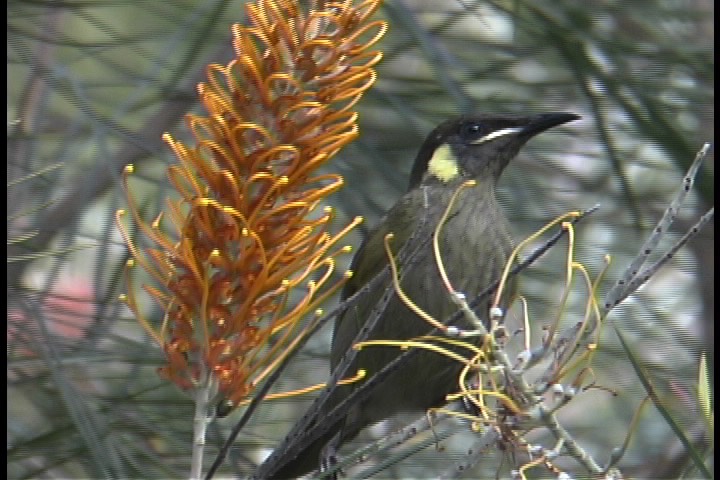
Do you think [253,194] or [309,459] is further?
[309,459]

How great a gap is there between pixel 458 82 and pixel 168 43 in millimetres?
648

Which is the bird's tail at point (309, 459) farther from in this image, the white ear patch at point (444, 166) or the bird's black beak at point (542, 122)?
the bird's black beak at point (542, 122)

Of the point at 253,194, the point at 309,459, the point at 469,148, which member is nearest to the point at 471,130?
the point at 469,148

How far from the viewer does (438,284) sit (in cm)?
286

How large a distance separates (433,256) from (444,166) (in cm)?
27

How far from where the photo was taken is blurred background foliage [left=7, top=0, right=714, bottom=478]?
103 inches

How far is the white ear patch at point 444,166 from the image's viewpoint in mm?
3010

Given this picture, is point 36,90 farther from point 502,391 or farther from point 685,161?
point 502,391

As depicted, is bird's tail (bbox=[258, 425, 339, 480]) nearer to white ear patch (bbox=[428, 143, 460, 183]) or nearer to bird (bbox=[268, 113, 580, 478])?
bird (bbox=[268, 113, 580, 478])

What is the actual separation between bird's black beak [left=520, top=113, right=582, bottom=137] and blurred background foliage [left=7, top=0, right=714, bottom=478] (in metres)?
0.14

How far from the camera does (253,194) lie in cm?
153

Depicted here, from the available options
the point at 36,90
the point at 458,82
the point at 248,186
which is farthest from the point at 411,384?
the point at 248,186

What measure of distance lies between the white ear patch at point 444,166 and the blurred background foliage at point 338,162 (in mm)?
101

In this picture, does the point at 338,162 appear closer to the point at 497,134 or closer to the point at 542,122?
the point at 497,134
